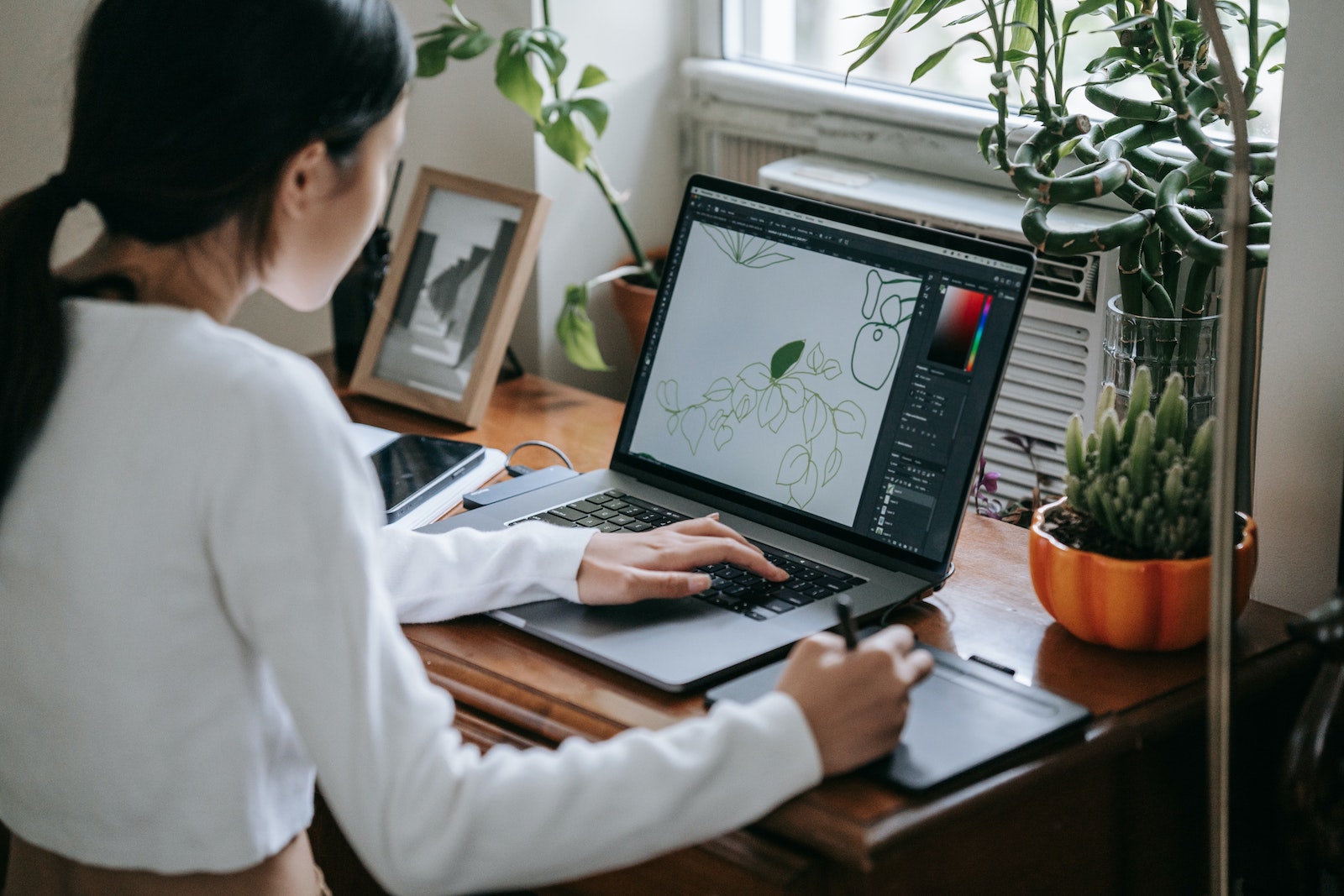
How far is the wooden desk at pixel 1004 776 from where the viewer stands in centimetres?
84

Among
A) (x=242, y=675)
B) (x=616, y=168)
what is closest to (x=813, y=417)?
(x=242, y=675)

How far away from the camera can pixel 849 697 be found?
830 mm

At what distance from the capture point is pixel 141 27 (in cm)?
82

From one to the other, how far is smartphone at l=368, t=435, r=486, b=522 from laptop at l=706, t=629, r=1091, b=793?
49cm

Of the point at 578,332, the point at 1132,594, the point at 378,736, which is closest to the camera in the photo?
the point at 378,736

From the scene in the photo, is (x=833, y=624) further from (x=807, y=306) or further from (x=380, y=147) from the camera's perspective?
(x=380, y=147)

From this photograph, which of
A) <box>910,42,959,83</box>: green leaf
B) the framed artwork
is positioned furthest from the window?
the framed artwork

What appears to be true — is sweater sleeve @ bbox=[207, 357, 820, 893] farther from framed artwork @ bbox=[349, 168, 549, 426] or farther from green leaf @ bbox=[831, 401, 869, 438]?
framed artwork @ bbox=[349, 168, 549, 426]

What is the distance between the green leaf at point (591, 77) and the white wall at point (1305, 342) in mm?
837

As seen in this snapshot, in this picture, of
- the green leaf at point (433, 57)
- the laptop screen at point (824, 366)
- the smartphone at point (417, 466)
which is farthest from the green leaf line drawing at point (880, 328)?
the green leaf at point (433, 57)

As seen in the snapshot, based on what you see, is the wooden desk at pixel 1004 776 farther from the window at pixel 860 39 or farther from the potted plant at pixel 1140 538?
the window at pixel 860 39

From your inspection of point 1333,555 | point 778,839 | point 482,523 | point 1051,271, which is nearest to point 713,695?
point 778,839

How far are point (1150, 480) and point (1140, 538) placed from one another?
4 cm

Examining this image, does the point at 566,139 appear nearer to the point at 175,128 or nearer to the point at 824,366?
the point at 824,366
